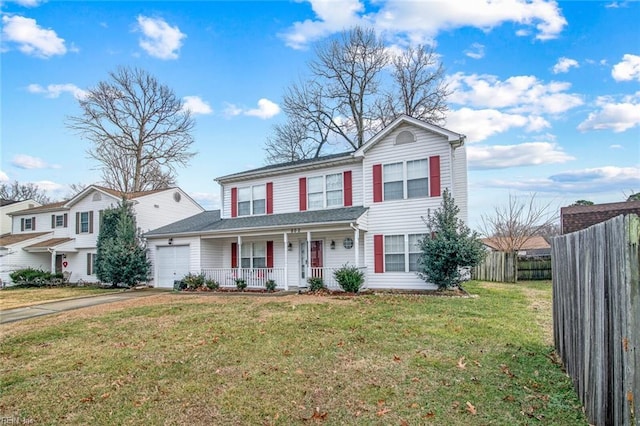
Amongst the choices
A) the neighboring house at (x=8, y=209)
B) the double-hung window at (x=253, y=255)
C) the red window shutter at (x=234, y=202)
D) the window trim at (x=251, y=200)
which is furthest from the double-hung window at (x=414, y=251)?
the neighboring house at (x=8, y=209)

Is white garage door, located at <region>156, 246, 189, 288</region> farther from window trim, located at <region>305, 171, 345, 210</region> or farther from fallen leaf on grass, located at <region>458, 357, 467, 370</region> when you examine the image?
fallen leaf on grass, located at <region>458, 357, 467, 370</region>

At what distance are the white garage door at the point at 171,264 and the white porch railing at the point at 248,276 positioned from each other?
1647 mm

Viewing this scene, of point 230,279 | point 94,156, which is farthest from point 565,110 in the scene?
point 94,156

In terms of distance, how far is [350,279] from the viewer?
13711 mm

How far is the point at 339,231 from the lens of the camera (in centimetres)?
1562

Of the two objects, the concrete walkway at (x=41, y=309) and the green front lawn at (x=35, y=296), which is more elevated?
the concrete walkway at (x=41, y=309)

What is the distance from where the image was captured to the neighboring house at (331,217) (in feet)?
47.2

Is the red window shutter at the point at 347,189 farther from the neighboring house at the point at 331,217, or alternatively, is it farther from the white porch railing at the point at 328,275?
the white porch railing at the point at 328,275

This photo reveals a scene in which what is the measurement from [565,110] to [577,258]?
16.9 metres

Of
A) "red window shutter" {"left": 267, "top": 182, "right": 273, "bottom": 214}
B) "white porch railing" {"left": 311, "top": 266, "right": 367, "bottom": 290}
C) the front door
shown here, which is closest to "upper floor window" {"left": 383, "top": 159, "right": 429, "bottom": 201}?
"white porch railing" {"left": 311, "top": 266, "right": 367, "bottom": 290}

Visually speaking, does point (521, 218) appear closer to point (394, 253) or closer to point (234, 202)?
point (394, 253)

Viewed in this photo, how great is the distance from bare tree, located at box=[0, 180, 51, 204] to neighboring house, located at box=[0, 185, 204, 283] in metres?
27.4

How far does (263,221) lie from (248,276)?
2608mm

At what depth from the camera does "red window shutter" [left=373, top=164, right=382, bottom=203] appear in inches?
595
